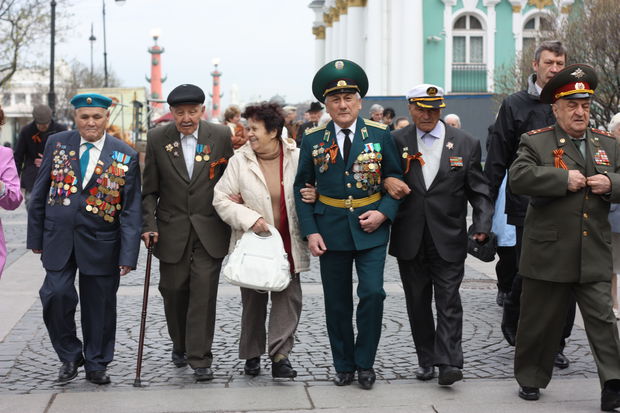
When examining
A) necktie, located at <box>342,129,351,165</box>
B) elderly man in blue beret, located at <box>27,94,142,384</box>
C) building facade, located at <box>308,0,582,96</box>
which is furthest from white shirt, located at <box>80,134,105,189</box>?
building facade, located at <box>308,0,582,96</box>

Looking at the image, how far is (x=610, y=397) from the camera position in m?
5.41

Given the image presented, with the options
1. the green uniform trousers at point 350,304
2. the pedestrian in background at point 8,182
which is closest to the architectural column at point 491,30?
the green uniform trousers at point 350,304

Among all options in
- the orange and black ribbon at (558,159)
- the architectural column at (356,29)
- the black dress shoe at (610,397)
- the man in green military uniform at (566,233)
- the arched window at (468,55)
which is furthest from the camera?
the architectural column at (356,29)

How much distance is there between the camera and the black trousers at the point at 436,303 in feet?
19.7

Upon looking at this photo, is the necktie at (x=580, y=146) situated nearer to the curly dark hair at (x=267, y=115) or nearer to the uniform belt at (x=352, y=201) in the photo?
the uniform belt at (x=352, y=201)

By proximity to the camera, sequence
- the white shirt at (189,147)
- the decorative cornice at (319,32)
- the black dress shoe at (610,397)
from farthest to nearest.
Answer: the decorative cornice at (319,32) → the white shirt at (189,147) → the black dress shoe at (610,397)

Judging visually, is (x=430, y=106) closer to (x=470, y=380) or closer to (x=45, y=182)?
(x=470, y=380)

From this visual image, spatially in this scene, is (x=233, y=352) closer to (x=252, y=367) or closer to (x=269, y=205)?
(x=252, y=367)

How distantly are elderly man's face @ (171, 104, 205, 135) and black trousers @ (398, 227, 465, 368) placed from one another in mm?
1661

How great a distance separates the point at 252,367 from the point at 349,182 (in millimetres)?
1412

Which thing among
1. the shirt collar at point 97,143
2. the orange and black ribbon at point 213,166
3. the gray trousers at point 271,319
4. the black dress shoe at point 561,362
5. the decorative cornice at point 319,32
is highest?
the decorative cornice at point 319,32

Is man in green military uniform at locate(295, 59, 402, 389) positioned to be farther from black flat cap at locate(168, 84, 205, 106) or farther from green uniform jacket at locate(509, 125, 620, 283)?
green uniform jacket at locate(509, 125, 620, 283)

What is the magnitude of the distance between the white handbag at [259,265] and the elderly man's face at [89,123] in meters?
1.19

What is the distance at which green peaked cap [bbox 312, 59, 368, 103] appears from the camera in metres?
6.09
